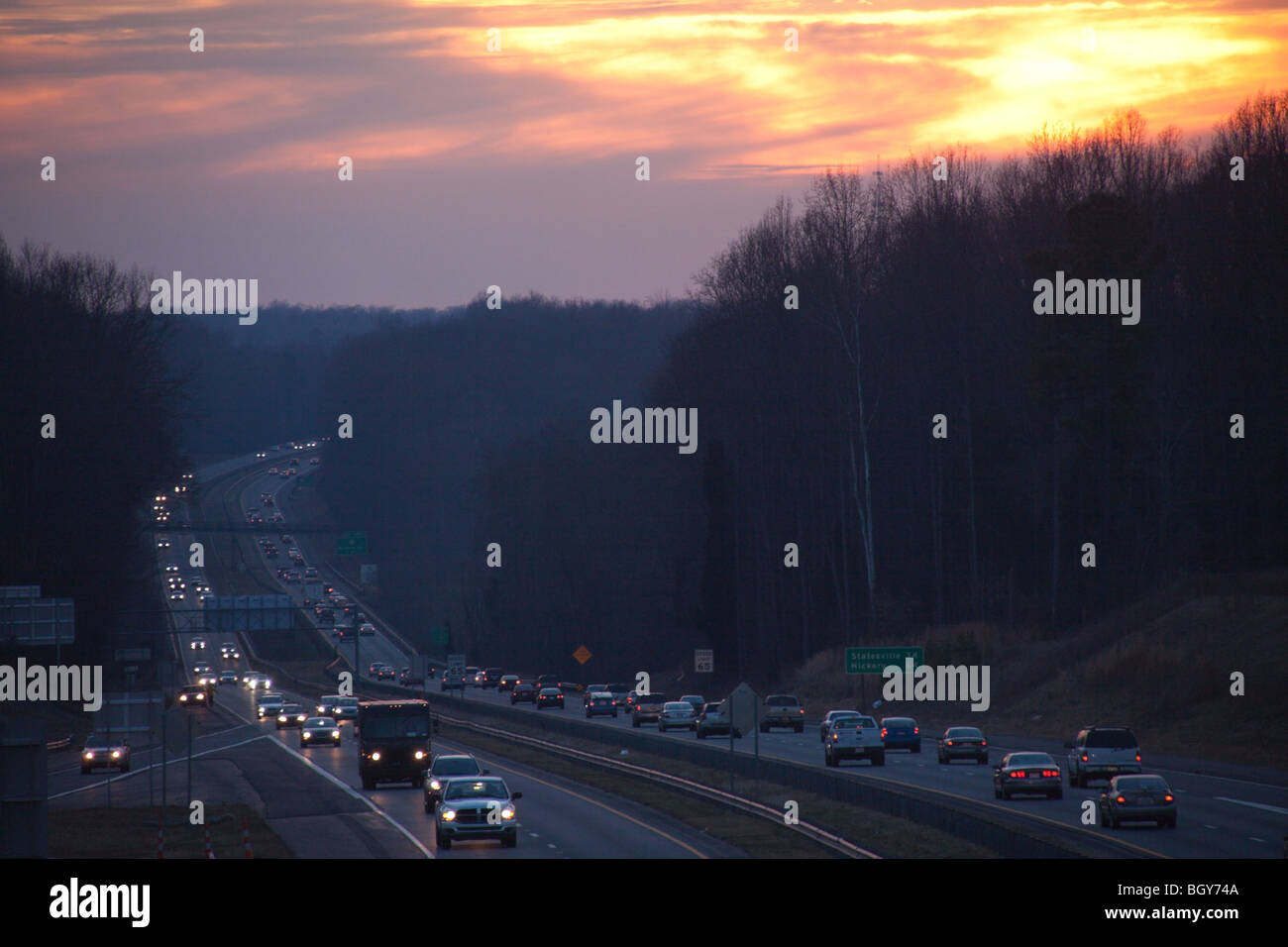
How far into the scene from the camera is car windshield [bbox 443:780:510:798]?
31.0 metres

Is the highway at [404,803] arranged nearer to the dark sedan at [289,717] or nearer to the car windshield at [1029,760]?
the dark sedan at [289,717]

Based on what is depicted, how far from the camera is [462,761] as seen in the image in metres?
40.5

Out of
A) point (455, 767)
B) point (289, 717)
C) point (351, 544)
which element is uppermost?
point (351, 544)

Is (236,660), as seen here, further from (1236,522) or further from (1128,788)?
(1128,788)

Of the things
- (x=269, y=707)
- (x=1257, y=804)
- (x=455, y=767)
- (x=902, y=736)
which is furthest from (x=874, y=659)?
(x=269, y=707)

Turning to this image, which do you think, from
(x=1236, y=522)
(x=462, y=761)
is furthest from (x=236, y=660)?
(x=462, y=761)

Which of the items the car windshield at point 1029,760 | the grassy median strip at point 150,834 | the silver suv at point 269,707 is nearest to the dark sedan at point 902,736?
the car windshield at point 1029,760

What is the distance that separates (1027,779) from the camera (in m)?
35.7

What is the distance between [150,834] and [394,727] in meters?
12.0

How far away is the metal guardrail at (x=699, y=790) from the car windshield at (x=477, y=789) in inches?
244

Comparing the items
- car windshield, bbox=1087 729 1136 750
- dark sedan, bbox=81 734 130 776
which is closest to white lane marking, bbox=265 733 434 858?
dark sedan, bbox=81 734 130 776

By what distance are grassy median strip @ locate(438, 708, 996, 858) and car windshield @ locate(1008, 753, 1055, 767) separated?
4068mm

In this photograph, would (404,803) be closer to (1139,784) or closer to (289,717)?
(1139,784)

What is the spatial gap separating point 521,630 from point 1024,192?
6248 cm
